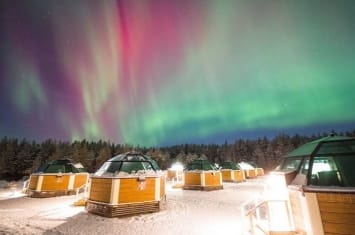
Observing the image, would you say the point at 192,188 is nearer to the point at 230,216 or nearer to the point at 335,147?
the point at 230,216

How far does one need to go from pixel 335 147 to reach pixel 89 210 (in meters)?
14.1

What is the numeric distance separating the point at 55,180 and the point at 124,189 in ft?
42.1

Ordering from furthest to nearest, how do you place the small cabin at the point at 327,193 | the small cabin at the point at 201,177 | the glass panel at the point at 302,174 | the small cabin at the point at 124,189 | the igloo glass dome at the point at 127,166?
the small cabin at the point at 201,177, the igloo glass dome at the point at 127,166, the small cabin at the point at 124,189, the glass panel at the point at 302,174, the small cabin at the point at 327,193

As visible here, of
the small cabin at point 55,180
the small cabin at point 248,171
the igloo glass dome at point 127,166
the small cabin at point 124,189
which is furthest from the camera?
the small cabin at point 248,171

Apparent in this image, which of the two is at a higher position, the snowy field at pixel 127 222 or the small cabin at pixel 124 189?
the small cabin at pixel 124 189

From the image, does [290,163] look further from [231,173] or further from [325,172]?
[231,173]

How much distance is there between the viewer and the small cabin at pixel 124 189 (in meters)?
12.2

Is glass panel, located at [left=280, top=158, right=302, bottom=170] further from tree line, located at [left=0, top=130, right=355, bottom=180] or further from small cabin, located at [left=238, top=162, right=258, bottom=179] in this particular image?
tree line, located at [left=0, top=130, right=355, bottom=180]

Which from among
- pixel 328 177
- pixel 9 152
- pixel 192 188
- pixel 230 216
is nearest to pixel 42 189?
pixel 192 188

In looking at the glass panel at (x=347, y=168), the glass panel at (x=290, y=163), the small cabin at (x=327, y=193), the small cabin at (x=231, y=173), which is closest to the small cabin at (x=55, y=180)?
the glass panel at (x=290, y=163)

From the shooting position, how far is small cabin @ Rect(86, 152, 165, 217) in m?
12.2

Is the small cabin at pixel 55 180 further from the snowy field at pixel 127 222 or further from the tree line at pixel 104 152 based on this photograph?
the tree line at pixel 104 152

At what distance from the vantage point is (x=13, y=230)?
8977mm

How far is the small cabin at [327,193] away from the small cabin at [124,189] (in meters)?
8.74
